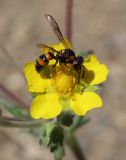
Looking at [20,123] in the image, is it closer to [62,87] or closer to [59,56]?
[62,87]

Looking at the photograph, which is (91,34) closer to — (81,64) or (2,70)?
(2,70)

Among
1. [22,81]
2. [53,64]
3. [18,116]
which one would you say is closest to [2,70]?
[22,81]

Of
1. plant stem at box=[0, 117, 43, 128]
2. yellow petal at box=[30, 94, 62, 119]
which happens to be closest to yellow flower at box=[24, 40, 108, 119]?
yellow petal at box=[30, 94, 62, 119]

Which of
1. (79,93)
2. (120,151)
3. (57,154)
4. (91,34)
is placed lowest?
(120,151)

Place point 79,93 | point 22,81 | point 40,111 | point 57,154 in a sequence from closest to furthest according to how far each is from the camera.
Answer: point 40,111
point 79,93
point 57,154
point 22,81

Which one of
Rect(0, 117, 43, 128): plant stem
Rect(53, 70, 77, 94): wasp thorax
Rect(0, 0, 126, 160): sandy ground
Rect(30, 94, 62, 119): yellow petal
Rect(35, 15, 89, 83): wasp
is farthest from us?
Rect(0, 0, 126, 160): sandy ground

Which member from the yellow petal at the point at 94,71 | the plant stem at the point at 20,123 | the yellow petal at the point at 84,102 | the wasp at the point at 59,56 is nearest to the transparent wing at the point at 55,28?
the wasp at the point at 59,56

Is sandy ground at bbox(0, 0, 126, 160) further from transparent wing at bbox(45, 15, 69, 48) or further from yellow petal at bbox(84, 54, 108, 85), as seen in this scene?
transparent wing at bbox(45, 15, 69, 48)
